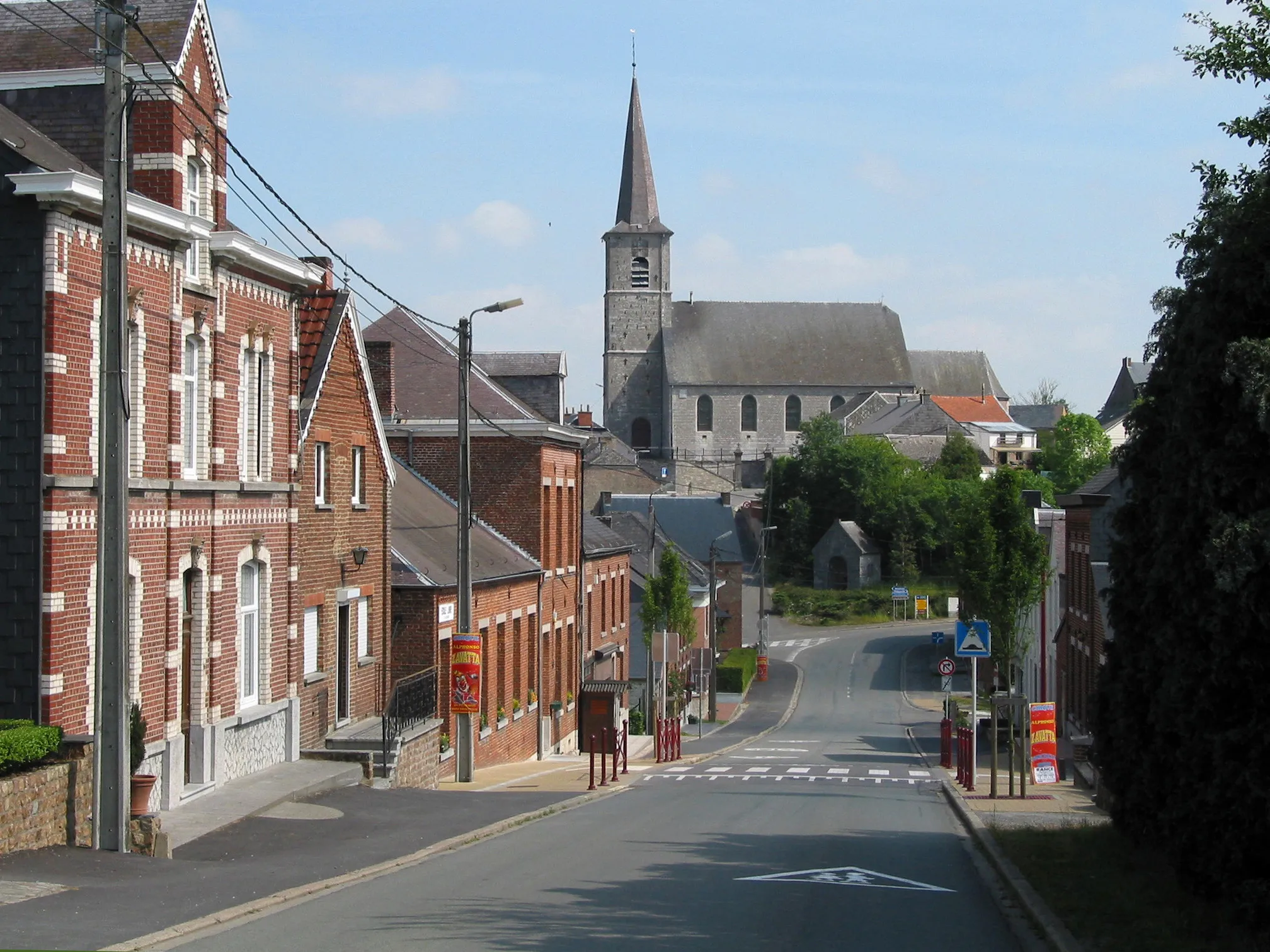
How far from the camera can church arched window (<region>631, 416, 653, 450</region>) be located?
127000 mm

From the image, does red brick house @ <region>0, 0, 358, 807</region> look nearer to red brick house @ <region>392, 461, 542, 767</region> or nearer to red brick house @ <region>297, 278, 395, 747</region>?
red brick house @ <region>297, 278, 395, 747</region>

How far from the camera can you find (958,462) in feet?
344

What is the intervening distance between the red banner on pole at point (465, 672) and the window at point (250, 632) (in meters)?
4.01

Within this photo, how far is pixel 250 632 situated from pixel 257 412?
2.85 m

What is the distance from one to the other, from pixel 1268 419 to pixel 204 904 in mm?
7870

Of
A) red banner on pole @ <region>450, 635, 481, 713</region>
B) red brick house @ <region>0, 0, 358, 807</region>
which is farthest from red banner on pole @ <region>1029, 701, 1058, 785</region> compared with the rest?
red brick house @ <region>0, 0, 358, 807</region>

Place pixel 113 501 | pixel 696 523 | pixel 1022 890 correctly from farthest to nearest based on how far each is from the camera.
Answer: pixel 696 523 → pixel 113 501 → pixel 1022 890

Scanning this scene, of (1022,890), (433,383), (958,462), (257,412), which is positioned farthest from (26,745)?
(958,462)

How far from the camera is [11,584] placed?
14.1m

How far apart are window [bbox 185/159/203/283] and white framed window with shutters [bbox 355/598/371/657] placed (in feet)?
25.1

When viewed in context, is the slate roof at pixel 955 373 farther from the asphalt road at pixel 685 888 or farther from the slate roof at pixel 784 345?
the asphalt road at pixel 685 888

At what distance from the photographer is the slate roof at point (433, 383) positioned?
33.1 metres

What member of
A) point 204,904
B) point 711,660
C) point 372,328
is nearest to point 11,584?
point 204,904

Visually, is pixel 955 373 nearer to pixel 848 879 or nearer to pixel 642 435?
pixel 642 435
